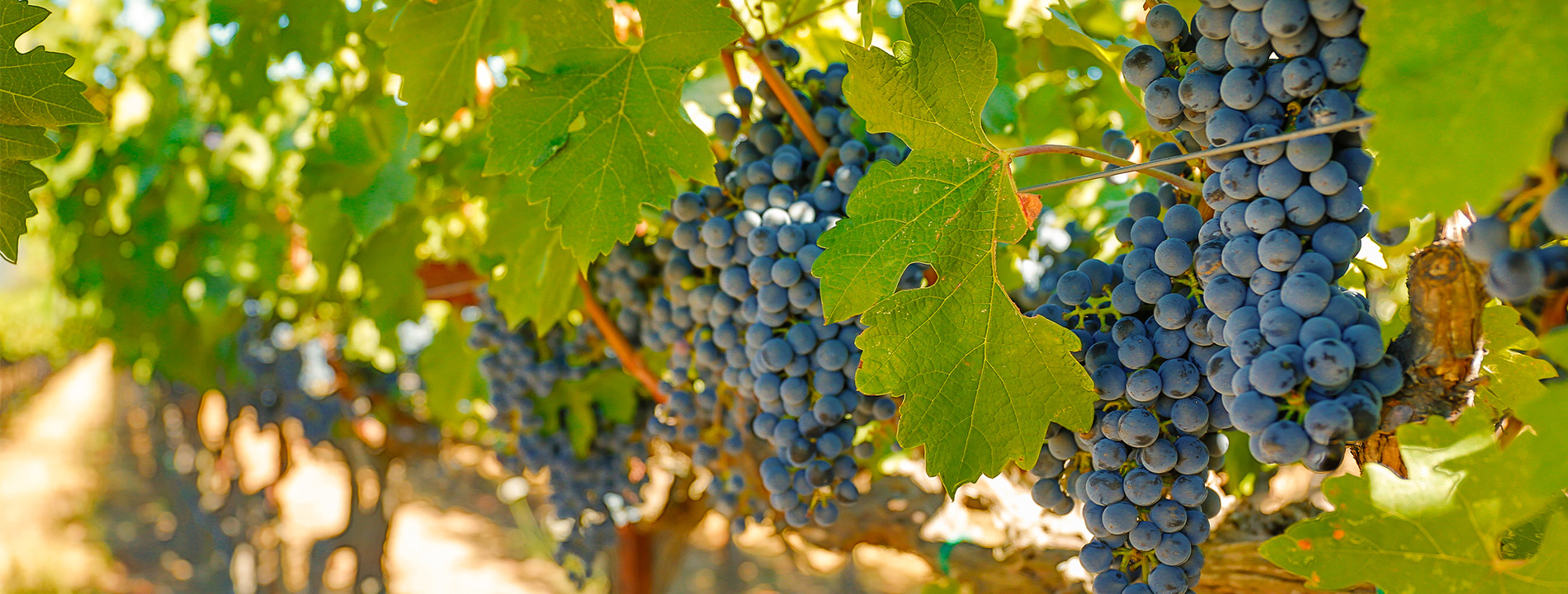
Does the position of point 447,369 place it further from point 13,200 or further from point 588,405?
point 13,200

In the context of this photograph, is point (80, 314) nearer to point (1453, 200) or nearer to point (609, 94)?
point (609, 94)

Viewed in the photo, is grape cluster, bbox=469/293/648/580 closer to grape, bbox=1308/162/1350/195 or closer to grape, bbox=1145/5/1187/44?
grape, bbox=1145/5/1187/44

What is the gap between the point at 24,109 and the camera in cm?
112

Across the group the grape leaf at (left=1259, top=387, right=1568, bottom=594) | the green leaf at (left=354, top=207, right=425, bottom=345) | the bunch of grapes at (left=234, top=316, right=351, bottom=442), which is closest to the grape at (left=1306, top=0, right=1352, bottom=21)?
the grape leaf at (left=1259, top=387, right=1568, bottom=594)

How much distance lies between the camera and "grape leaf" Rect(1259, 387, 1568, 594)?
792 millimetres

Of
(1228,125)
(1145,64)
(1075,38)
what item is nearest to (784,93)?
(1075,38)

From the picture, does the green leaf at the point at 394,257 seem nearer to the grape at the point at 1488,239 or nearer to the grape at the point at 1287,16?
the grape at the point at 1287,16

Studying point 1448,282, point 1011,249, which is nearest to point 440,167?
point 1011,249

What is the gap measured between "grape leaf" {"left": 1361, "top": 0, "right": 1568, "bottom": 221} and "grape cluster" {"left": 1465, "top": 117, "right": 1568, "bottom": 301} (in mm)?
34

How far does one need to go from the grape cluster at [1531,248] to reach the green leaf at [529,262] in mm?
1076

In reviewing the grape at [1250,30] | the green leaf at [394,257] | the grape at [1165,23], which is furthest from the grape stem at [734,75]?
the green leaf at [394,257]

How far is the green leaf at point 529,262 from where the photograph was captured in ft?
4.51

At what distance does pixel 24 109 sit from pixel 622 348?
0.97 m

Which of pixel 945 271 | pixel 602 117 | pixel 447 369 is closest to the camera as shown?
pixel 945 271
